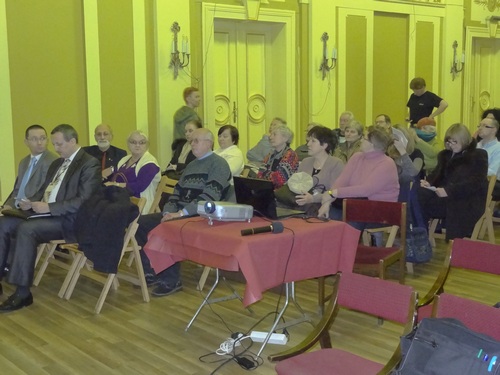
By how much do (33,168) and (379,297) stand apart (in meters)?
3.88

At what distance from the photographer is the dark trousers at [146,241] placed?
16.8 ft

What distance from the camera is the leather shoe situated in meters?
4.75

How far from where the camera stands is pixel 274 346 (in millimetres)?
4004

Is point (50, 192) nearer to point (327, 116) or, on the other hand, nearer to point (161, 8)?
point (161, 8)

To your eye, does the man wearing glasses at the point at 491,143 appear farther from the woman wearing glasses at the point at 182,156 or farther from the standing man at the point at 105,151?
the standing man at the point at 105,151

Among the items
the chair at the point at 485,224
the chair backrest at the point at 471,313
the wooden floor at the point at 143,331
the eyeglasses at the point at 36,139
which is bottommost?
the wooden floor at the point at 143,331

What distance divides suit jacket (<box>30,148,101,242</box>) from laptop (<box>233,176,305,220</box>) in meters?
1.41

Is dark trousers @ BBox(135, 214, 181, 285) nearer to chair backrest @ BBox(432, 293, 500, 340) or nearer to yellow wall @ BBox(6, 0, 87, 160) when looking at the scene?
yellow wall @ BBox(6, 0, 87, 160)

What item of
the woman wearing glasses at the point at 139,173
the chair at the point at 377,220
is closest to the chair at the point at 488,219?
the chair at the point at 377,220

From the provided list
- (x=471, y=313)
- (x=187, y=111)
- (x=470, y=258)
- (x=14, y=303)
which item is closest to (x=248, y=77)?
(x=187, y=111)

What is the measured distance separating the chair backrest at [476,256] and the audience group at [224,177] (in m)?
1.63

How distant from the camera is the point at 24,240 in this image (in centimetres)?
489

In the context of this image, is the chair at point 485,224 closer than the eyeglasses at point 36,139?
No

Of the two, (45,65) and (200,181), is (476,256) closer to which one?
(200,181)
